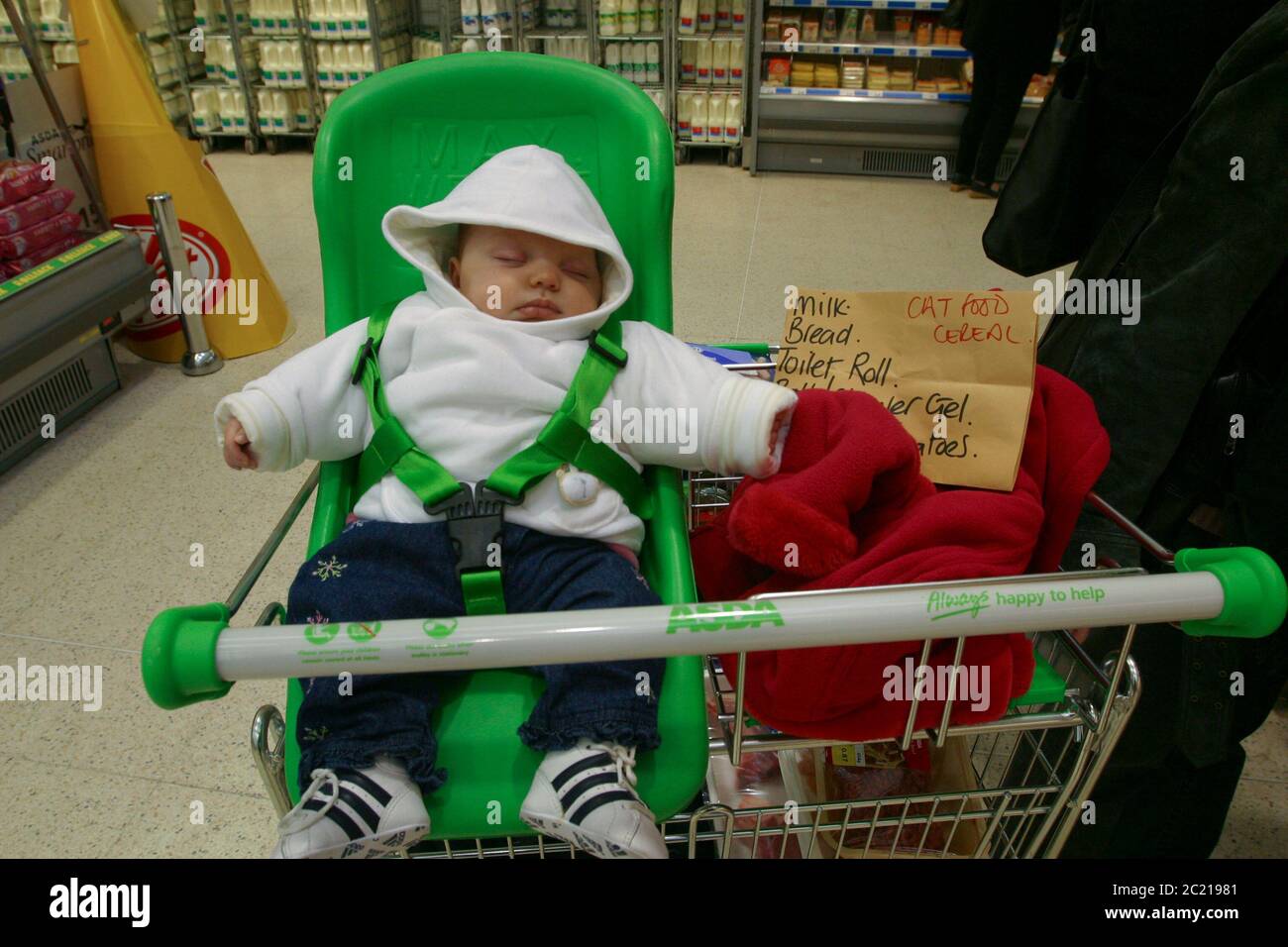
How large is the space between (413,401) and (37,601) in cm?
149

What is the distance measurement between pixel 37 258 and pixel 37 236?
0.21 ft

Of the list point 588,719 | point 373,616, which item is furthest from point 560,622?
point 373,616

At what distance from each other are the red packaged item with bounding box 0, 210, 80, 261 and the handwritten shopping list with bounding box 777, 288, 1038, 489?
2439 millimetres

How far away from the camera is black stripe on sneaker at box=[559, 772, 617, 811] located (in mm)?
898

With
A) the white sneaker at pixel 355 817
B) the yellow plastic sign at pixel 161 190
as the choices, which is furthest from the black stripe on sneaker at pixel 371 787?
the yellow plastic sign at pixel 161 190

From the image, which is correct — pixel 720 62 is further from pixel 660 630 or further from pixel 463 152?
pixel 660 630

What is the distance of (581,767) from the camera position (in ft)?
3.03

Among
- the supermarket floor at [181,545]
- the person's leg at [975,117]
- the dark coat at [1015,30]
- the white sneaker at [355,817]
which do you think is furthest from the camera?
the person's leg at [975,117]

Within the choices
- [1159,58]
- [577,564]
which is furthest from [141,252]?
[1159,58]

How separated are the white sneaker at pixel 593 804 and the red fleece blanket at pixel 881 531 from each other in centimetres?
16

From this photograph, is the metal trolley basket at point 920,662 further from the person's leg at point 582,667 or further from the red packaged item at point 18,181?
the red packaged item at point 18,181

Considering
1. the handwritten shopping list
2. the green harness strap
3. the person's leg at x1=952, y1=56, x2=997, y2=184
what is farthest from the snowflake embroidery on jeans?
the person's leg at x1=952, y1=56, x2=997, y2=184

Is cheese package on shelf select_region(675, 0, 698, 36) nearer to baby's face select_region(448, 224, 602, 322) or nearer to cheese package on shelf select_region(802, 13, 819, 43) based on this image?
cheese package on shelf select_region(802, 13, 819, 43)

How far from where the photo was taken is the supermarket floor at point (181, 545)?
5.18 feet
